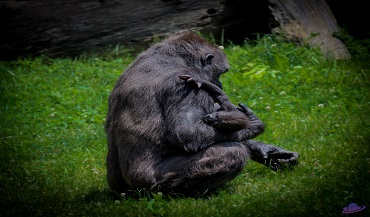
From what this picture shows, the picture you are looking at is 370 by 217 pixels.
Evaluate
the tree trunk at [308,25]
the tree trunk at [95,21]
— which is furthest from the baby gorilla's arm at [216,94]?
the tree trunk at [95,21]

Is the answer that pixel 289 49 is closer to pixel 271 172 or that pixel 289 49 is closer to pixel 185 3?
pixel 185 3

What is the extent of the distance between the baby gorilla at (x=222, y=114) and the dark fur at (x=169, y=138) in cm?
5

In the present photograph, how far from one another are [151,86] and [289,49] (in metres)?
4.27

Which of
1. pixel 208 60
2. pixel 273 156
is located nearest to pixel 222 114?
pixel 208 60

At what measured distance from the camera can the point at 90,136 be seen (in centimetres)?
751

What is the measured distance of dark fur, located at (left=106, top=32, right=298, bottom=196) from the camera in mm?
5234

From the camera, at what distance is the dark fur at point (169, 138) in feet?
17.2

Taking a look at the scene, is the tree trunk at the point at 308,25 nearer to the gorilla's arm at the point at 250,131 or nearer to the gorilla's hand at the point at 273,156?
the gorilla's hand at the point at 273,156

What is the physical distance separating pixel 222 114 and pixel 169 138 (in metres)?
0.47

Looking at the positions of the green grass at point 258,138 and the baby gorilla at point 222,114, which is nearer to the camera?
the green grass at point 258,138

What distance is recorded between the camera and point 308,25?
31.3 feet

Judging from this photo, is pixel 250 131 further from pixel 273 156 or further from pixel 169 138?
pixel 169 138

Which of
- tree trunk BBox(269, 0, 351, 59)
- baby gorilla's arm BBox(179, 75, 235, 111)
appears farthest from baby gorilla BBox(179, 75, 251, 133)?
tree trunk BBox(269, 0, 351, 59)

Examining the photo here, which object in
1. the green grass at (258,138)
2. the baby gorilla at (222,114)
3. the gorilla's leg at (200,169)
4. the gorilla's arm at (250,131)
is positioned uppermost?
the baby gorilla at (222,114)
